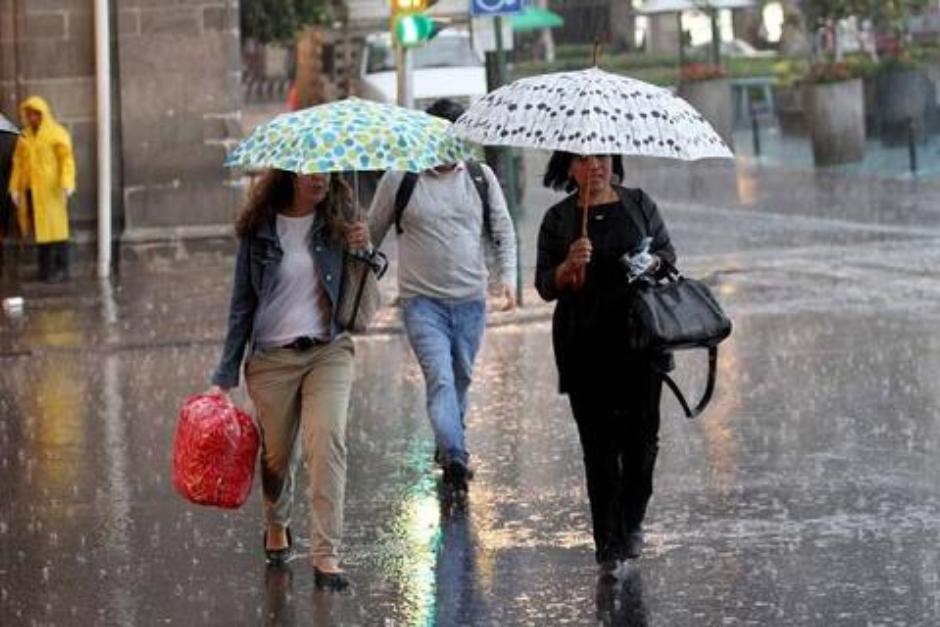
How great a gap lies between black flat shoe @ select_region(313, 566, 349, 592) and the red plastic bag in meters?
0.40

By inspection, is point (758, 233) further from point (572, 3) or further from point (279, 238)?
point (572, 3)

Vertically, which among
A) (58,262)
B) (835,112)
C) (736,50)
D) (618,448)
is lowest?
(58,262)

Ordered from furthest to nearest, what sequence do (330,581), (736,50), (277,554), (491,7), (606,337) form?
(736,50) → (491,7) → (277,554) → (330,581) → (606,337)

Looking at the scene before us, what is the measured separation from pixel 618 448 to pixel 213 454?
1496 millimetres

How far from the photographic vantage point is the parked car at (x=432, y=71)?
31.2m

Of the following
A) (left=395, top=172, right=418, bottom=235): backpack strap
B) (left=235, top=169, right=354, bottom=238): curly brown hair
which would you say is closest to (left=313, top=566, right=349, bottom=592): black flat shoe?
(left=235, top=169, right=354, bottom=238): curly brown hair

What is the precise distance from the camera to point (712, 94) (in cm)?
3712

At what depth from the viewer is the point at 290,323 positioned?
8250 mm

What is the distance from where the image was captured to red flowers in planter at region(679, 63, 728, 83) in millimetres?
37188

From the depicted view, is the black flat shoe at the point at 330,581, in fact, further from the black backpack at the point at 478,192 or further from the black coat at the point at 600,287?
the black backpack at the point at 478,192

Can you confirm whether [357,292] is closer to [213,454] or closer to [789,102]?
[213,454]

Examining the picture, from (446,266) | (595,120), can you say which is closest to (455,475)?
(446,266)

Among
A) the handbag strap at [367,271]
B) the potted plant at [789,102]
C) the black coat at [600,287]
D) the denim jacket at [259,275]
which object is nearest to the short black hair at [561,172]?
the black coat at [600,287]

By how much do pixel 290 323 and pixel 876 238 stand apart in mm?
14303
